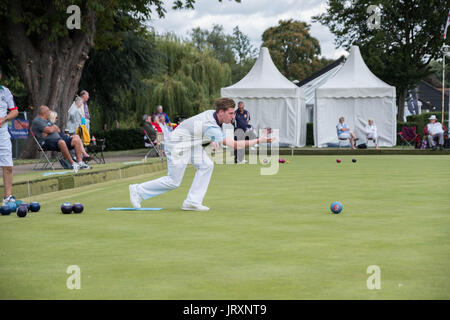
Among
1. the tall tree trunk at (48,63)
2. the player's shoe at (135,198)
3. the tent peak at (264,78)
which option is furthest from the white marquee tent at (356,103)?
the player's shoe at (135,198)

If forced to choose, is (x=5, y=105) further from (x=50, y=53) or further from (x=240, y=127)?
(x=50, y=53)

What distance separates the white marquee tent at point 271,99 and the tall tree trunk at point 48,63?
8.16 m

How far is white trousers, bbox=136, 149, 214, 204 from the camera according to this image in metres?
7.48

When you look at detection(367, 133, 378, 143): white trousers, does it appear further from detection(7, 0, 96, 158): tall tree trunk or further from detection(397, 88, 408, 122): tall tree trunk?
detection(397, 88, 408, 122): tall tree trunk

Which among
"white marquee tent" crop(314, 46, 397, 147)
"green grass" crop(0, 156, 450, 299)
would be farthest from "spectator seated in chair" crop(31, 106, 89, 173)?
"white marquee tent" crop(314, 46, 397, 147)

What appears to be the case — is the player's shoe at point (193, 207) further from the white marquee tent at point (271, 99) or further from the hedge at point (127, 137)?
the hedge at point (127, 137)

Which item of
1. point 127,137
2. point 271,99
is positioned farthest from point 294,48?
point 271,99

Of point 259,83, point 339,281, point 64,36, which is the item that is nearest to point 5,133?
point 339,281

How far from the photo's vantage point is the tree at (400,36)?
1383 inches

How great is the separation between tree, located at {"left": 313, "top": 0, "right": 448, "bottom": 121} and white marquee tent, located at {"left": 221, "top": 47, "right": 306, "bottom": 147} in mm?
8932

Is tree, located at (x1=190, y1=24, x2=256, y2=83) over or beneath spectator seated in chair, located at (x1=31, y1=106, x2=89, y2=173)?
over

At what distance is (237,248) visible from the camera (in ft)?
16.7

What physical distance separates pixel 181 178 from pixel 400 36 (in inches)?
1245
